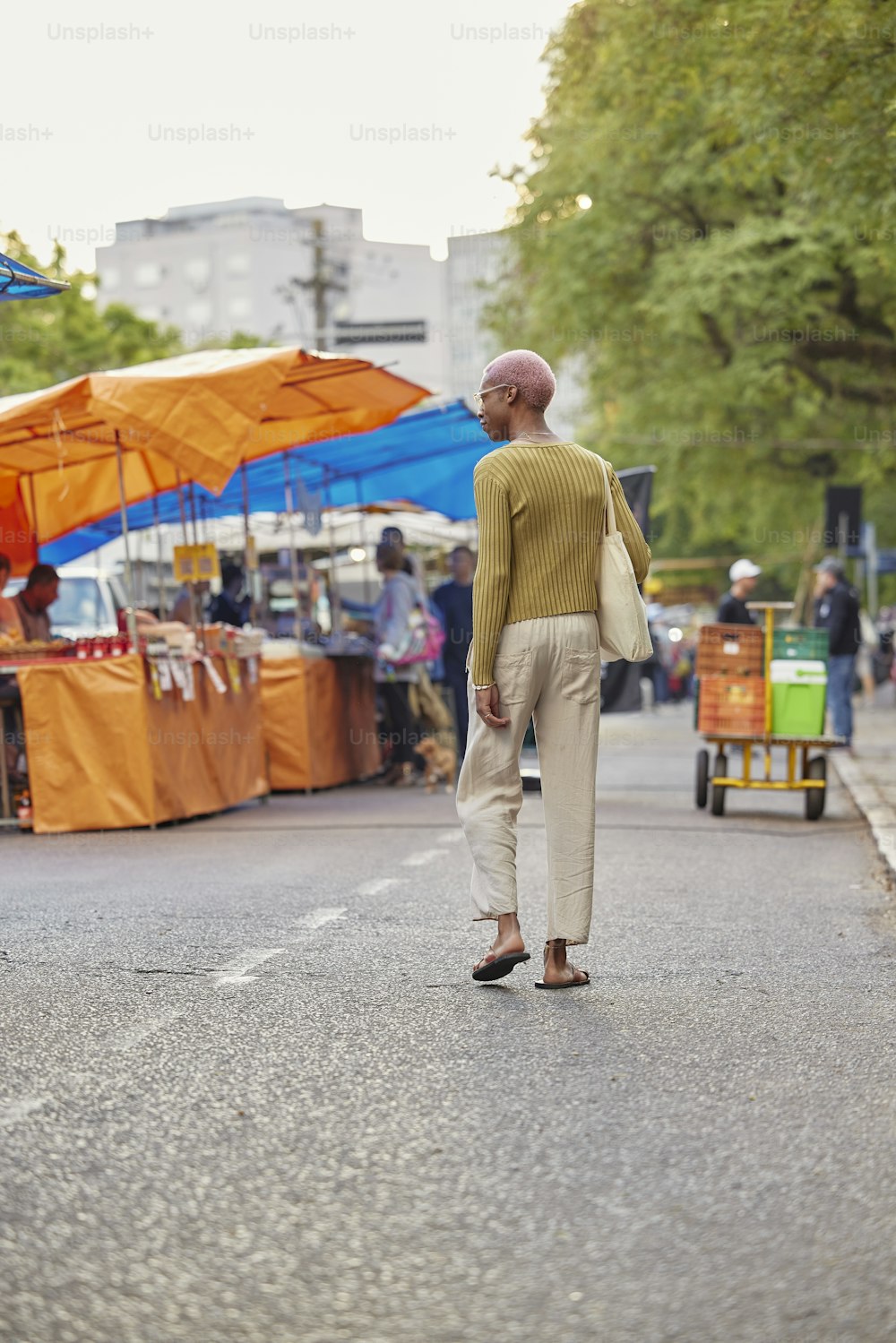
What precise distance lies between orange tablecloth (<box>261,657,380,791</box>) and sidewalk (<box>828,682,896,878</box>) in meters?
4.28

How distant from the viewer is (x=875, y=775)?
52.0 ft

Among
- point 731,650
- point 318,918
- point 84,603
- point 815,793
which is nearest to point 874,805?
point 815,793

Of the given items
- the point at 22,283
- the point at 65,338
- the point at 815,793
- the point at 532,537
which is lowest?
the point at 815,793

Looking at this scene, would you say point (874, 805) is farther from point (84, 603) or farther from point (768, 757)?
point (84, 603)

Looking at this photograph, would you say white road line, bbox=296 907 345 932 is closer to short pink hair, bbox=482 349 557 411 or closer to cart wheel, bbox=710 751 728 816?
short pink hair, bbox=482 349 557 411

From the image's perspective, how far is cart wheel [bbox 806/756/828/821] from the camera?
40.9 feet

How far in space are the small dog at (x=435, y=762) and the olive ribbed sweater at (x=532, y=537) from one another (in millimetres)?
9192

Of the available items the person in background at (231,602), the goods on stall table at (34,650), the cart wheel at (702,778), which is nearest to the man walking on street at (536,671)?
the goods on stall table at (34,650)

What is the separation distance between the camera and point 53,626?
758 inches

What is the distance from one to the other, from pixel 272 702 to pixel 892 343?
12934mm

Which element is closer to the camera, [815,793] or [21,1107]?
[21,1107]

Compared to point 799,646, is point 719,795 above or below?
below

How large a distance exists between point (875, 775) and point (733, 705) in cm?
398

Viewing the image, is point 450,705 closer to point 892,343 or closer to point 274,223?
point 892,343
